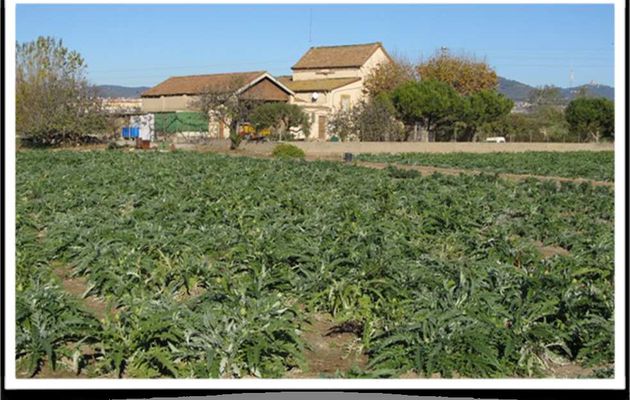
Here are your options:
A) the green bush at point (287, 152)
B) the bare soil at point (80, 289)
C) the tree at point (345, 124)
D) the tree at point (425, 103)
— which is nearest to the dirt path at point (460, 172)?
the green bush at point (287, 152)

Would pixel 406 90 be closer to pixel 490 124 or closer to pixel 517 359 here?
pixel 490 124

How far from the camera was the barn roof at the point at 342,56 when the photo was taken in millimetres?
48281

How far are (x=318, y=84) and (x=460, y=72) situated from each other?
1095 cm

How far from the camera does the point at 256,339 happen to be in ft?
15.4

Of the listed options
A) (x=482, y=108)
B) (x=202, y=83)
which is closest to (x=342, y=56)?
(x=482, y=108)

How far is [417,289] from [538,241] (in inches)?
162

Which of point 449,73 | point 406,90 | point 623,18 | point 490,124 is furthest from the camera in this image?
point 449,73

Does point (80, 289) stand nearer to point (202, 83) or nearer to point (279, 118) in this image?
point (279, 118)

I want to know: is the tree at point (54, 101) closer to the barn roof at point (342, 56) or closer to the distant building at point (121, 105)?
the distant building at point (121, 105)

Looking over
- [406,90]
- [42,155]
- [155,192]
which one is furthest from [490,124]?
[155,192]

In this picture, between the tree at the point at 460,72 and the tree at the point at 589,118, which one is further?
the tree at the point at 460,72

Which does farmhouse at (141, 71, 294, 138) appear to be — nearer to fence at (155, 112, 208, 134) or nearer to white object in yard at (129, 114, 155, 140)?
fence at (155, 112, 208, 134)

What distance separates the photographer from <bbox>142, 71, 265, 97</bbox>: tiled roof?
38.2 m

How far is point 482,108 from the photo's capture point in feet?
144
